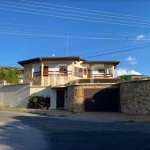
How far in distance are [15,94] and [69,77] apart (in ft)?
23.7

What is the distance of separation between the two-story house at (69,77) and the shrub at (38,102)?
25.7 inches

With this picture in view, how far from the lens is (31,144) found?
7.38 metres

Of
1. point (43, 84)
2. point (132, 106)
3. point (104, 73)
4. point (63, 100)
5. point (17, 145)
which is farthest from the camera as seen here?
point (104, 73)

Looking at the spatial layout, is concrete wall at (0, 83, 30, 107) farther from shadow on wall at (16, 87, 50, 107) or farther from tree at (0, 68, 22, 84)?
tree at (0, 68, 22, 84)

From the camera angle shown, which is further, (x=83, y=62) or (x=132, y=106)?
(x=83, y=62)

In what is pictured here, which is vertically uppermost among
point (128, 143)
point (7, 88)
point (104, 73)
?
point (104, 73)

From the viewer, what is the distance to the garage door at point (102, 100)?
21.7 metres

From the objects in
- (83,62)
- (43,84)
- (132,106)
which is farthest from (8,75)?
(132,106)

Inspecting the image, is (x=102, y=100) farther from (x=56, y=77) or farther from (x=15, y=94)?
(x=15, y=94)

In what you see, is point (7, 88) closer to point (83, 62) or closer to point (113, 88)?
point (83, 62)

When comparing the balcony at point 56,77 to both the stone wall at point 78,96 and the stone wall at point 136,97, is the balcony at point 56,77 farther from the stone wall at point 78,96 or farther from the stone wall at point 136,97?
the stone wall at point 136,97

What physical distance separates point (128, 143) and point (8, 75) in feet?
93.2

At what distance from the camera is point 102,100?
21.9 metres

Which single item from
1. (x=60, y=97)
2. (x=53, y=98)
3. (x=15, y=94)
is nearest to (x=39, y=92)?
(x=53, y=98)
